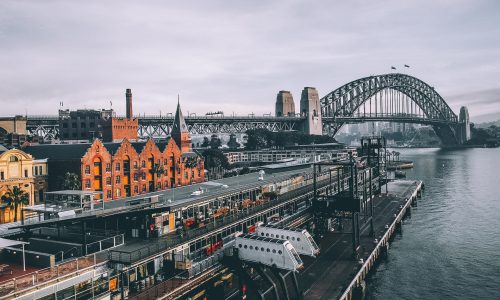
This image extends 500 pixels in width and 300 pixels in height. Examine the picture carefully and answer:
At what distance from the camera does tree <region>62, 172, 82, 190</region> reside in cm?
6781

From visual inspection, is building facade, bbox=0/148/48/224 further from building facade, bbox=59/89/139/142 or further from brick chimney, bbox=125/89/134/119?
brick chimney, bbox=125/89/134/119

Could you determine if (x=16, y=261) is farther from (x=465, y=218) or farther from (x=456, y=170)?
(x=456, y=170)

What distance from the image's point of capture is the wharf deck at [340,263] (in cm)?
4300

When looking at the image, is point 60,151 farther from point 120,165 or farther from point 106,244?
point 106,244

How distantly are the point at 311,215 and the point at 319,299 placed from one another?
Answer: 26.8 metres

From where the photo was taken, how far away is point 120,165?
3081 inches

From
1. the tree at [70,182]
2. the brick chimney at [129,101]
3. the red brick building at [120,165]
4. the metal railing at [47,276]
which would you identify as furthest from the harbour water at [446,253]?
the brick chimney at [129,101]

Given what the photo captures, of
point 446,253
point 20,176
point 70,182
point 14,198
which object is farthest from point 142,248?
point 446,253

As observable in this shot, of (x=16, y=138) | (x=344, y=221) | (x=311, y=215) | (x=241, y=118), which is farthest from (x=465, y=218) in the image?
(x=241, y=118)

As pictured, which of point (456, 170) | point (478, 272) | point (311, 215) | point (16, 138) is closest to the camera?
point (478, 272)

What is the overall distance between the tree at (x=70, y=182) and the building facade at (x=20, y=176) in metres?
4.72

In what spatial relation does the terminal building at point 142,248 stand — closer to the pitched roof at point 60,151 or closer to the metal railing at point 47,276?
the metal railing at point 47,276

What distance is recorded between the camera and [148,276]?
3838 centimetres

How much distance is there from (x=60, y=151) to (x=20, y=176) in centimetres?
1123
